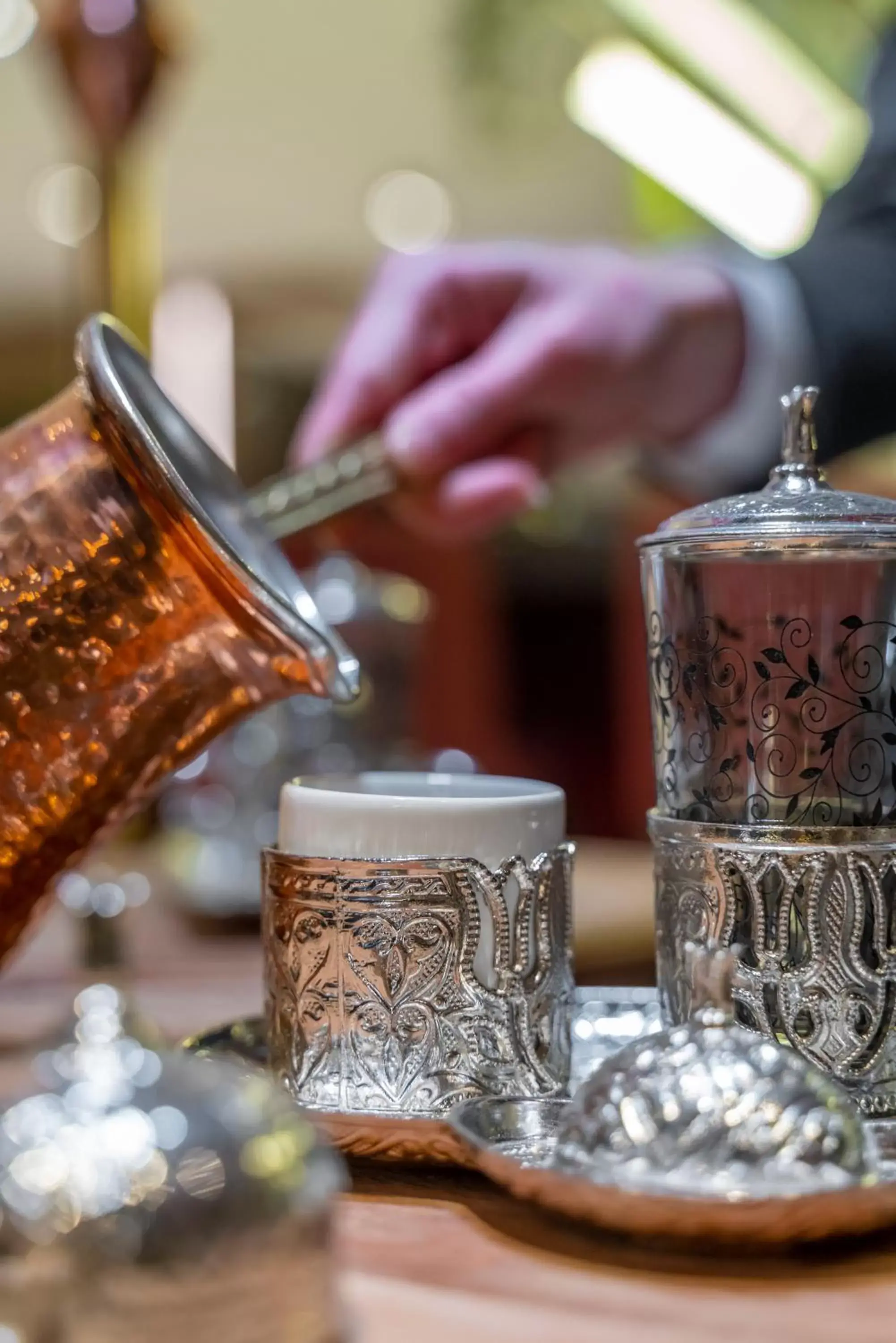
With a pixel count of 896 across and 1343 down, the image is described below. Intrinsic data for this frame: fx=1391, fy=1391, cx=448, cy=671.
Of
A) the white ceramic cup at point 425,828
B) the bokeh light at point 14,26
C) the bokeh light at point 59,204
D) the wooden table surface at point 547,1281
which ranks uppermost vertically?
the bokeh light at point 14,26

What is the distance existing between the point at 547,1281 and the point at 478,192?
251 centimetres

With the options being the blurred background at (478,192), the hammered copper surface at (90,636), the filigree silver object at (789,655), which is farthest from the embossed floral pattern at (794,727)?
the blurred background at (478,192)

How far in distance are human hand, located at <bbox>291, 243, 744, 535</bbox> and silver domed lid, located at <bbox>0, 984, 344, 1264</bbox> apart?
1.68ft

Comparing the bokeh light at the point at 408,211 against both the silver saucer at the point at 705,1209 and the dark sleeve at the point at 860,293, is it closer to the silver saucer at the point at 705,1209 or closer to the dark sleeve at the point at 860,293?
the dark sleeve at the point at 860,293

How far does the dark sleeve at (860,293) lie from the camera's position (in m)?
0.91

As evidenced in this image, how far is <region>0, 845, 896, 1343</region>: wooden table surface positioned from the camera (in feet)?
0.83

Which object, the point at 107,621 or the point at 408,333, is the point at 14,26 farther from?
the point at 107,621

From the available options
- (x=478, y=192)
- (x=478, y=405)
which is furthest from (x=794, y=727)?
(x=478, y=192)

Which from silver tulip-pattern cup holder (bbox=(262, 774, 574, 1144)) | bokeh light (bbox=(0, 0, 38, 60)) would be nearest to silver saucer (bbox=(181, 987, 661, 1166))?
silver tulip-pattern cup holder (bbox=(262, 774, 574, 1144))

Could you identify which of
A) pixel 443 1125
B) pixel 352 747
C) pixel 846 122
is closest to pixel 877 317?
pixel 352 747

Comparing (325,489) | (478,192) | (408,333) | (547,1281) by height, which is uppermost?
(478,192)

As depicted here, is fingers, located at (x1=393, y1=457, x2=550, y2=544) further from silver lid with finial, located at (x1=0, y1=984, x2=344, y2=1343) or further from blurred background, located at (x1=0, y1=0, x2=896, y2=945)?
silver lid with finial, located at (x1=0, y1=984, x2=344, y2=1343)

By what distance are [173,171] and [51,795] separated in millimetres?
2348

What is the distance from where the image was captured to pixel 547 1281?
277mm
